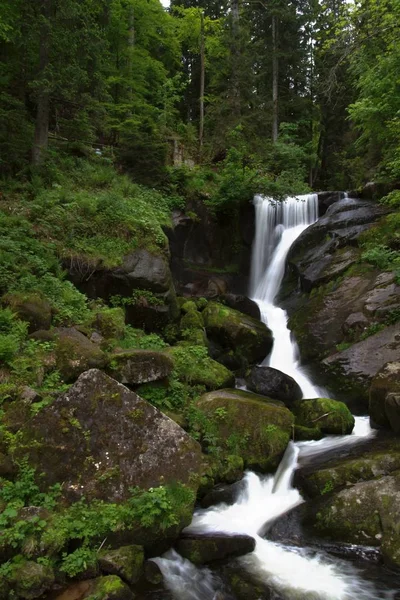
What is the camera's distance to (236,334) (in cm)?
1180

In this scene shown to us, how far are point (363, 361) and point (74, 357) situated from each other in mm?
6664

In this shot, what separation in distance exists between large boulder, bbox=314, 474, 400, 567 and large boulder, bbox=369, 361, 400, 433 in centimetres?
199

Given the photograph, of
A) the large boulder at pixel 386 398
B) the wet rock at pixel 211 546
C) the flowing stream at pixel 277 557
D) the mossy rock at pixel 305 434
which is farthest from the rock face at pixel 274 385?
the wet rock at pixel 211 546

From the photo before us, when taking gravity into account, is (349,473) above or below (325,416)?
below

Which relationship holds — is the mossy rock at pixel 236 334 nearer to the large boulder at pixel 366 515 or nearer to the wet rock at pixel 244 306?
the wet rock at pixel 244 306

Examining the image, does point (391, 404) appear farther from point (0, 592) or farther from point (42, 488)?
point (0, 592)

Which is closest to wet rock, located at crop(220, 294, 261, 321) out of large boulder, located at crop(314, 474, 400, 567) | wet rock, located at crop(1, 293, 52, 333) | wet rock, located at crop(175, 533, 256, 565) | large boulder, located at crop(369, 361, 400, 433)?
large boulder, located at crop(369, 361, 400, 433)

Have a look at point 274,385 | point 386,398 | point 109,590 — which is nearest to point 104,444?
point 109,590

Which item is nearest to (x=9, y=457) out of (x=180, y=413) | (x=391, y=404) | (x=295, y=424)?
(x=180, y=413)

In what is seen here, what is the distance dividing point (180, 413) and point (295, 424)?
261 cm

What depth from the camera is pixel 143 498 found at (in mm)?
5387

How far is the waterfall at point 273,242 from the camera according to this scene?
15.1 metres

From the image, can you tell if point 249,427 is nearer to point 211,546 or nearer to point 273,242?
point 211,546

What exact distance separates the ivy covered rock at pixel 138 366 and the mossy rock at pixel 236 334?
4.30 meters
